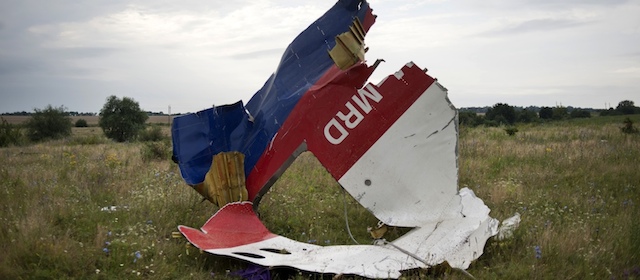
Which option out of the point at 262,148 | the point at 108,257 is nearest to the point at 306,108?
the point at 262,148

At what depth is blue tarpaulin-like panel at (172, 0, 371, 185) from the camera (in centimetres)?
477

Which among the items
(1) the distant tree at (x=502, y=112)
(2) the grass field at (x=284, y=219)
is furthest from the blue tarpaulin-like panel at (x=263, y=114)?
(1) the distant tree at (x=502, y=112)

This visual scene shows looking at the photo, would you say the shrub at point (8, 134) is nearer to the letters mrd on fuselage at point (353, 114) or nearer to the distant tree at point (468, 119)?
the distant tree at point (468, 119)

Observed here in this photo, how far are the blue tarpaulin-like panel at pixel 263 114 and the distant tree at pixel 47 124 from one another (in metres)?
39.0

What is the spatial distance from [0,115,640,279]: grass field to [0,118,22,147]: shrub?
15400 millimetres

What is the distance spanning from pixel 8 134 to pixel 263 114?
71.5 feet

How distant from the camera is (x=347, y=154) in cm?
440

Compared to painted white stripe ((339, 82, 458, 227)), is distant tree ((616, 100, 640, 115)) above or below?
above

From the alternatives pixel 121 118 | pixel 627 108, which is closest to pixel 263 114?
pixel 121 118

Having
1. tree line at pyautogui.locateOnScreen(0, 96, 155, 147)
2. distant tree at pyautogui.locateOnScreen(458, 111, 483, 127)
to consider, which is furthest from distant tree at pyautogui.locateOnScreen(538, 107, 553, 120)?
tree line at pyautogui.locateOnScreen(0, 96, 155, 147)

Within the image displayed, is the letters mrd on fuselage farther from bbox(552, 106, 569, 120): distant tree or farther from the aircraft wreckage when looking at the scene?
bbox(552, 106, 569, 120): distant tree

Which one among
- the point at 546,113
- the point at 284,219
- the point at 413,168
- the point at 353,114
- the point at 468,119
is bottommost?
the point at 284,219

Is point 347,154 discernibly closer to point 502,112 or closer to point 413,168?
point 413,168

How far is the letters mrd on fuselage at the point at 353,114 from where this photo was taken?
4426 millimetres
